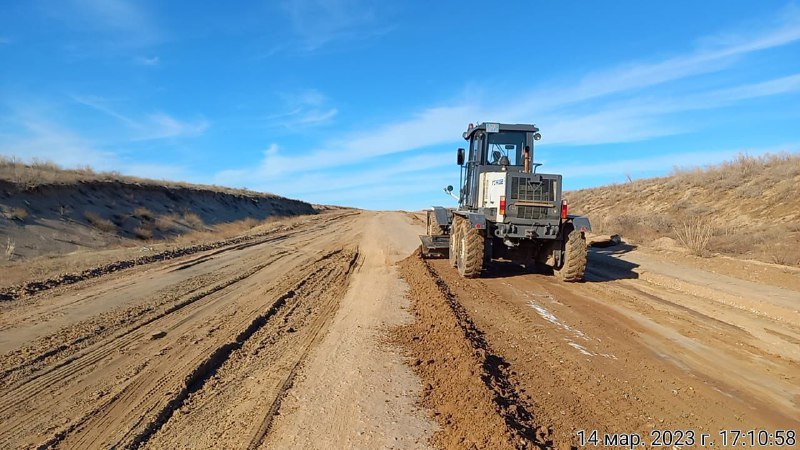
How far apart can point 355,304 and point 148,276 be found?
513 cm

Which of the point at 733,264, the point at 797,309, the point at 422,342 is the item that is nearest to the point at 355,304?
the point at 422,342

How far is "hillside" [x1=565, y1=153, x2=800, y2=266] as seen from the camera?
14.7m

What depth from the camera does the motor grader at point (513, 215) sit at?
34.3 feet

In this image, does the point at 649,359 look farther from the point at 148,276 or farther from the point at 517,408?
the point at 148,276

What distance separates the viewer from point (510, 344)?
5961 mm

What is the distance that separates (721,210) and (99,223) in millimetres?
25427

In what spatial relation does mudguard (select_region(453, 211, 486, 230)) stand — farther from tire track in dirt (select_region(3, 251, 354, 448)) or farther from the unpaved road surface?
tire track in dirt (select_region(3, 251, 354, 448))

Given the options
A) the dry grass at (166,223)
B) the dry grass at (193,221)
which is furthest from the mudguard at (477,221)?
the dry grass at (193,221)

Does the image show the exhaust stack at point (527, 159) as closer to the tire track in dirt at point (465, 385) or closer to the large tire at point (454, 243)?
the large tire at point (454, 243)

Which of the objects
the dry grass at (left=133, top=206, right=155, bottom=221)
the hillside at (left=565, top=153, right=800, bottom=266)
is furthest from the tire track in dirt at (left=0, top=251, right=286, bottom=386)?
the dry grass at (left=133, top=206, right=155, bottom=221)

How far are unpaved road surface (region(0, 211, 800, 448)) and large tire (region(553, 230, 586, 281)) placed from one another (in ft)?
1.82

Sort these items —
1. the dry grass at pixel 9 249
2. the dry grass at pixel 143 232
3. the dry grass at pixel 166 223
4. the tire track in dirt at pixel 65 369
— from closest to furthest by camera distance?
1. the tire track in dirt at pixel 65 369
2. the dry grass at pixel 9 249
3. the dry grass at pixel 143 232
4. the dry grass at pixel 166 223

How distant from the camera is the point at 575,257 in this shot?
33.9ft

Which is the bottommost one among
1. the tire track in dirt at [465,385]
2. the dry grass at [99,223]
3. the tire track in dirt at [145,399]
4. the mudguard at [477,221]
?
the tire track in dirt at [145,399]
